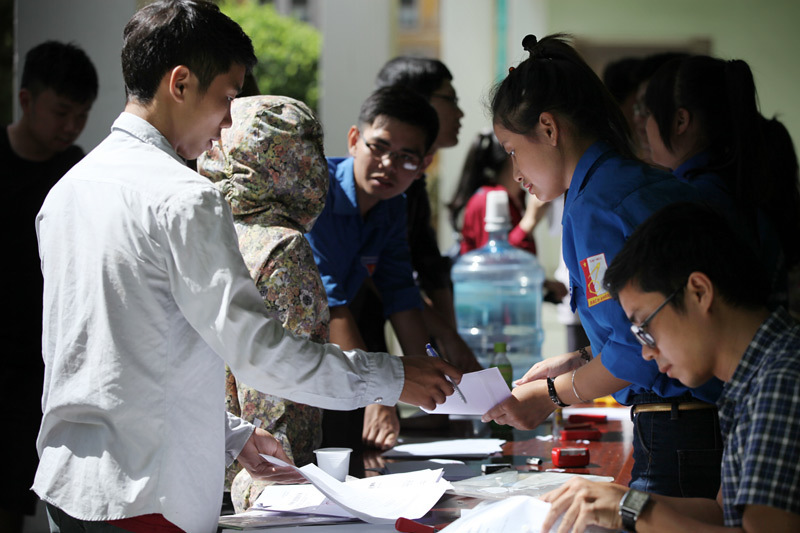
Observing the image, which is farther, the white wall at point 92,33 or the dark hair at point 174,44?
the white wall at point 92,33

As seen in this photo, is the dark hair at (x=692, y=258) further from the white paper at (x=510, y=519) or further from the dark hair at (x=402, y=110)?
the dark hair at (x=402, y=110)

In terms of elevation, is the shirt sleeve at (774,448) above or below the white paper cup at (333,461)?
above

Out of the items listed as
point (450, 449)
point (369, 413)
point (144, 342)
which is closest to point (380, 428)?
point (369, 413)

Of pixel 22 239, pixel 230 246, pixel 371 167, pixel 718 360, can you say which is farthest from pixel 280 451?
pixel 22 239

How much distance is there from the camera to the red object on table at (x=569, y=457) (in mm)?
2215

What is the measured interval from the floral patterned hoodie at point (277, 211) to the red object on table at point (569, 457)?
2.03 feet

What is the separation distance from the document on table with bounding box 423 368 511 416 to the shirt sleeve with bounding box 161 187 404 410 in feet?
1.31

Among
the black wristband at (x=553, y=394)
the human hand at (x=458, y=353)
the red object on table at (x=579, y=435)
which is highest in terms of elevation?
the black wristband at (x=553, y=394)

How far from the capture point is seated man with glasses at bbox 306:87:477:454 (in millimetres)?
2719

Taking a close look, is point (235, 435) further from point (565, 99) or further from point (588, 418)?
point (588, 418)

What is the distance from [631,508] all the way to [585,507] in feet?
0.23

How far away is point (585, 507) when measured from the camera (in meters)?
1.42

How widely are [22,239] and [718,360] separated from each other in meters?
2.61

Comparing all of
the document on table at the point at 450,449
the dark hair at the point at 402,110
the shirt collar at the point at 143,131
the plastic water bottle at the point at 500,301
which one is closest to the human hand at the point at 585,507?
the shirt collar at the point at 143,131
